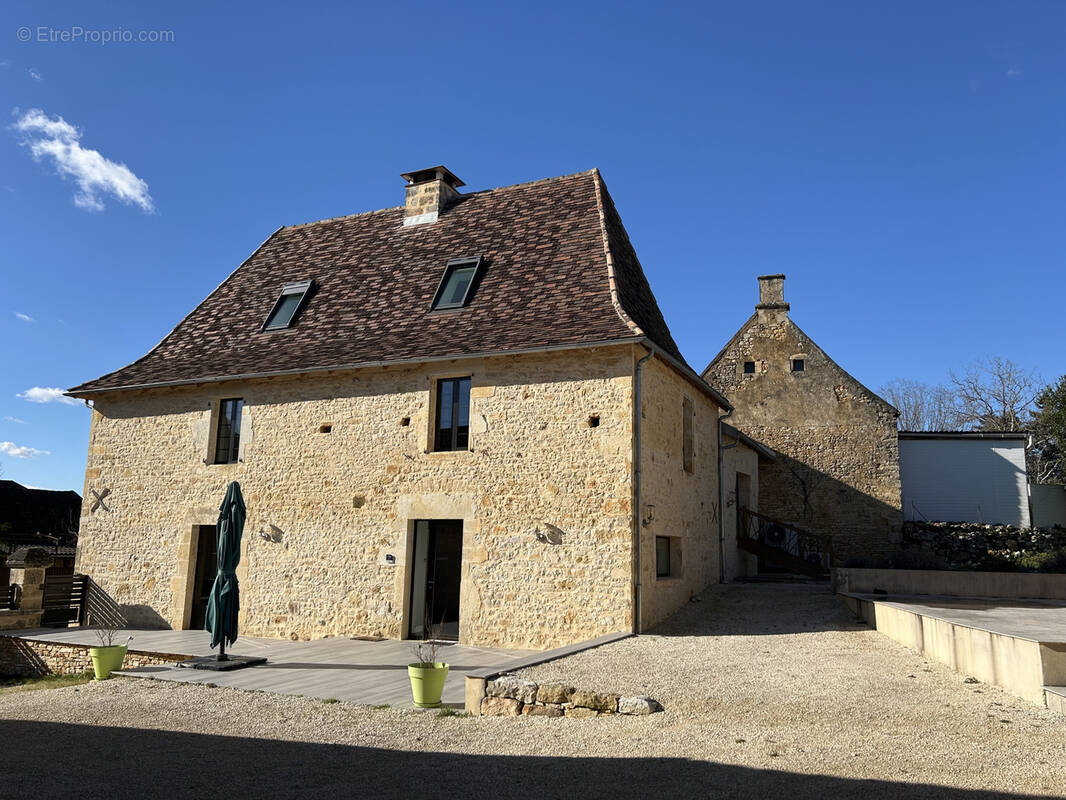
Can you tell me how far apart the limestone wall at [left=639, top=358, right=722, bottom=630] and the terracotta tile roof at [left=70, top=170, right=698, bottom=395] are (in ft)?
2.78

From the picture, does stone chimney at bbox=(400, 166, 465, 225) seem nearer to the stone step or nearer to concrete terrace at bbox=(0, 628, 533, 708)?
concrete terrace at bbox=(0, 628, 533, 708)

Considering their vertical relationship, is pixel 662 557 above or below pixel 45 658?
above

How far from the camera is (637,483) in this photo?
36.1 feet

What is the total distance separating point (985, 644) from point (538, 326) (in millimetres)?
7368

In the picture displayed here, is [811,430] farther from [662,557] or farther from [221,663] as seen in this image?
[221,663]

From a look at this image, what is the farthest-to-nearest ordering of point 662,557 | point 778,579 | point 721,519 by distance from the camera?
point 778,579 < point 721,519 < point 662,557

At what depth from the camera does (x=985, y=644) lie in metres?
7.23

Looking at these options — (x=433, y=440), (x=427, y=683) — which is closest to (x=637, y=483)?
(x=433, y=440)

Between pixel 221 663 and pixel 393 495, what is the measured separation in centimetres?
370

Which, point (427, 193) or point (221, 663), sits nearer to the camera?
point (221, 663)

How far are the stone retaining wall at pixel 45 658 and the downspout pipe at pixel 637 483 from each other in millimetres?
7170

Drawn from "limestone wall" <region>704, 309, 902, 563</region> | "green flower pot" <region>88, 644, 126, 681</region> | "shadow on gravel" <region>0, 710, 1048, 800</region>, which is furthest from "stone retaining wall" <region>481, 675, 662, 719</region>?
"limestone wall" <region>704, 309, 902, 563</region>

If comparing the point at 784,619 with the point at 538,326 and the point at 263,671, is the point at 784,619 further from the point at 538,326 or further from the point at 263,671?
the point at 263,671

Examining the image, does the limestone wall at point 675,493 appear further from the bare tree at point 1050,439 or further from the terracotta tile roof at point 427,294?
the bare tree at point 1050,439
